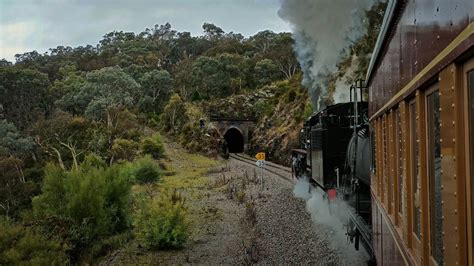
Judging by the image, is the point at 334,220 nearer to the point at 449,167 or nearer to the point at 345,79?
the point at 449,167

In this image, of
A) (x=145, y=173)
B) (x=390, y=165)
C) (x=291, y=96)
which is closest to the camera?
(x=390, y=165)

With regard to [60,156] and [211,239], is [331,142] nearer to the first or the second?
[211,239]

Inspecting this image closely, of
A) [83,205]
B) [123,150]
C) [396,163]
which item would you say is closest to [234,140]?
[123,150]

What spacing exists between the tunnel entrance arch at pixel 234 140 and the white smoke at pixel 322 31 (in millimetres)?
20306

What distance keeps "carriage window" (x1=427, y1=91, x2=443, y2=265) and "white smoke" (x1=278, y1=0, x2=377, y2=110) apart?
96.0ft

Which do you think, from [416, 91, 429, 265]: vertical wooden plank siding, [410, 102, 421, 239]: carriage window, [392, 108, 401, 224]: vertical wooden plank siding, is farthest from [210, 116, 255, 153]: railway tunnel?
[416, 91, 429, 265]: vertical wooden plank siding

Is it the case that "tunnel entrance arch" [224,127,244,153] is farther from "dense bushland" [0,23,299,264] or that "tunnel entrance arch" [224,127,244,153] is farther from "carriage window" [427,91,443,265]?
"carriage window" [427,91,443,265]

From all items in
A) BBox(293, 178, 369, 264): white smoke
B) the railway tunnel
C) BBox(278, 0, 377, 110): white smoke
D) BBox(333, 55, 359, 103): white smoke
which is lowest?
BBox(293, 178, 369, 264): white smoke

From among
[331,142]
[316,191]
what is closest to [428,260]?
[331,142]

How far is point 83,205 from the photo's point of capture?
727 inches

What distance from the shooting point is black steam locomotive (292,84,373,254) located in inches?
366

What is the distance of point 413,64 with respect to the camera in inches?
114

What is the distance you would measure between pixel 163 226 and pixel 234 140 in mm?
42339

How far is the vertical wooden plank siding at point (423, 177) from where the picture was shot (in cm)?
253
